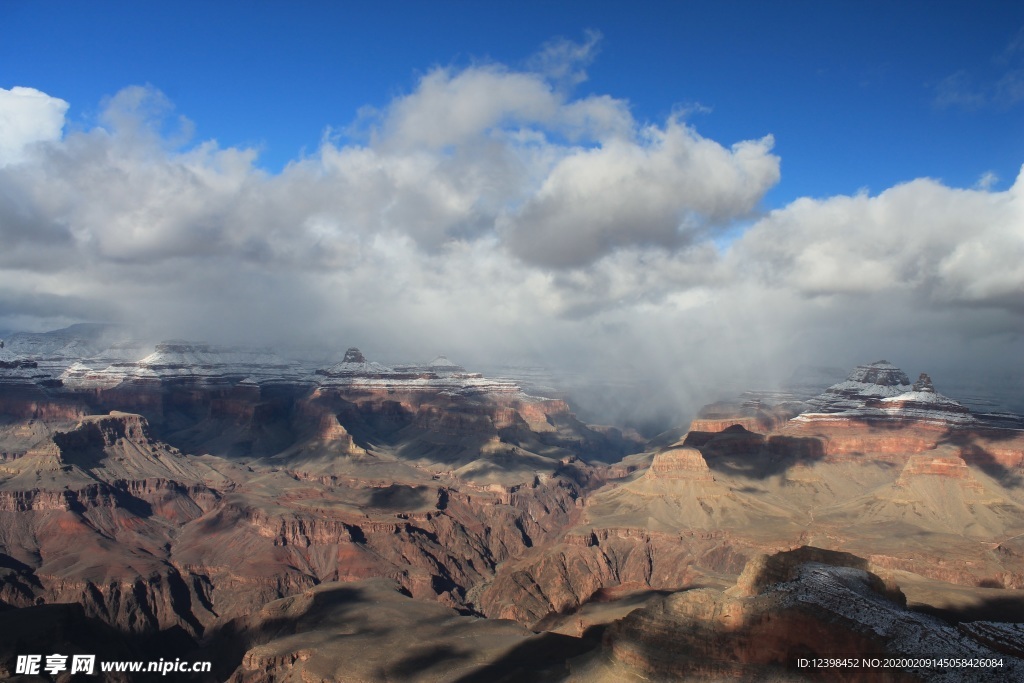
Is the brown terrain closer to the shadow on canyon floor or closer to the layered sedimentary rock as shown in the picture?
the layered sedimentary rock

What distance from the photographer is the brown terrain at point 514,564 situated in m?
54.4

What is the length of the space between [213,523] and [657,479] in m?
105

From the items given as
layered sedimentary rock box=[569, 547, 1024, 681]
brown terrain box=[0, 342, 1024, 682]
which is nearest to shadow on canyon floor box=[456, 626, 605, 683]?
brown terrain box=[0, 342, 1024, 682]

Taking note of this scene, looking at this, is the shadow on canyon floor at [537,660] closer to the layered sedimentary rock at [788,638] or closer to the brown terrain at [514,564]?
the brown terrain at [514,564]

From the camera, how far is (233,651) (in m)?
93.2

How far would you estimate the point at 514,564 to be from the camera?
140 meters

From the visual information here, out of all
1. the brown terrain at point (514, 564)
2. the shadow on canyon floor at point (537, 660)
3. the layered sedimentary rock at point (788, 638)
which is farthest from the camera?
the shadow on canyon floor at point (537, 660)

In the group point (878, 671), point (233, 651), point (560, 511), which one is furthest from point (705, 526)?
point (878, 671)

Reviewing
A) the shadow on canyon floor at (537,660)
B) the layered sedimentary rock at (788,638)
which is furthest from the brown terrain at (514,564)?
the shadow on canyon floor at (537,660)

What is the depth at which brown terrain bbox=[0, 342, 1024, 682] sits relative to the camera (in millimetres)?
54438

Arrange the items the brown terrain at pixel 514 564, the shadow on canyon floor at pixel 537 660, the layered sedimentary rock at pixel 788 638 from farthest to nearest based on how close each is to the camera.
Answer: the shadow on canyon floor at pixel 537 660, the brown terrain at pixel 514 564, the layered sedimentary rock at pixel 788 638

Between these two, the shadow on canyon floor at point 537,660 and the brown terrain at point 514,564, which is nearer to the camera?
the brown terrain at point 514,564

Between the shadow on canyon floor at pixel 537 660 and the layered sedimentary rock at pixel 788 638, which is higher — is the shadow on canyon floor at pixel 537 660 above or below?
below

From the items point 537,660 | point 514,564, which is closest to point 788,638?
point 537,660
